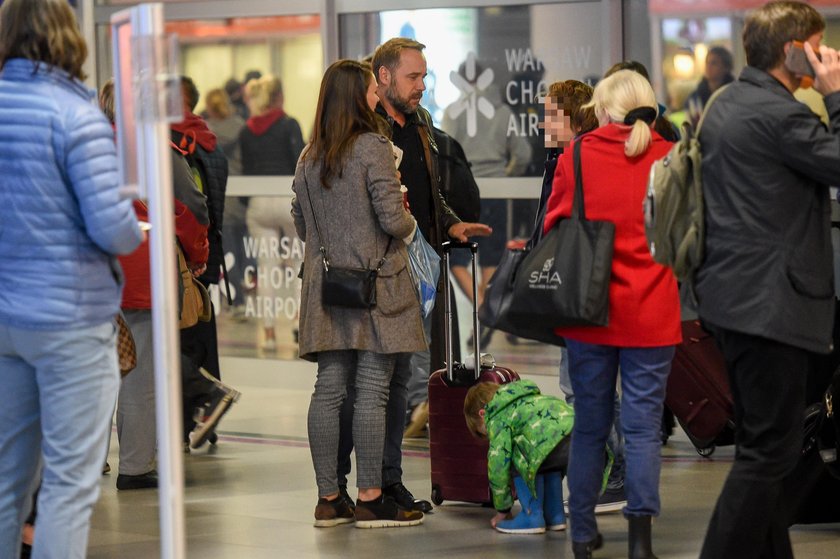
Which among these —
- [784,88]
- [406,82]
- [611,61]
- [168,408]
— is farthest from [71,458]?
[611,61]

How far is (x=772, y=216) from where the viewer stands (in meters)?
4.24

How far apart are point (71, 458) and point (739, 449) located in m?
1.86

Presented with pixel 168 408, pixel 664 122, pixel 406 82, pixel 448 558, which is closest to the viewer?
pixel 168 408

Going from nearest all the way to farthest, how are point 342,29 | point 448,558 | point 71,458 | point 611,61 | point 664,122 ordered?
point 71,458
point 448,558
point 664,122
point 611,61
point 342,29

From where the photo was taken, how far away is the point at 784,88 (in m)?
4.31

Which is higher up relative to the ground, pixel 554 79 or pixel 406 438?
pixel 554 79

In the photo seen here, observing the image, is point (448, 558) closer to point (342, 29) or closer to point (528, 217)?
point (528, 217)

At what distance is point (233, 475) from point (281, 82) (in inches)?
150

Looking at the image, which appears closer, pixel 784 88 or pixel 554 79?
pixel 784 88

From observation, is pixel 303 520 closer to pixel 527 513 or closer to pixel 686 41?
pixel 527 513

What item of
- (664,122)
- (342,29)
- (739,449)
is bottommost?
(739,449)

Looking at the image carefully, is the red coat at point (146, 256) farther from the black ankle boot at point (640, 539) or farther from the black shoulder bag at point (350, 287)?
the black ankle boot at point (640, 539)

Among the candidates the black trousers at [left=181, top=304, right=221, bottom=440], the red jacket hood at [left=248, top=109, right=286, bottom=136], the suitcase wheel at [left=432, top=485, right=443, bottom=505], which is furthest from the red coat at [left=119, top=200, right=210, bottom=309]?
the red jacket hood at [left=248, top=109, right=286, bottom=136]

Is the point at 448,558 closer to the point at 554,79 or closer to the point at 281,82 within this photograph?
the point at 554,79
